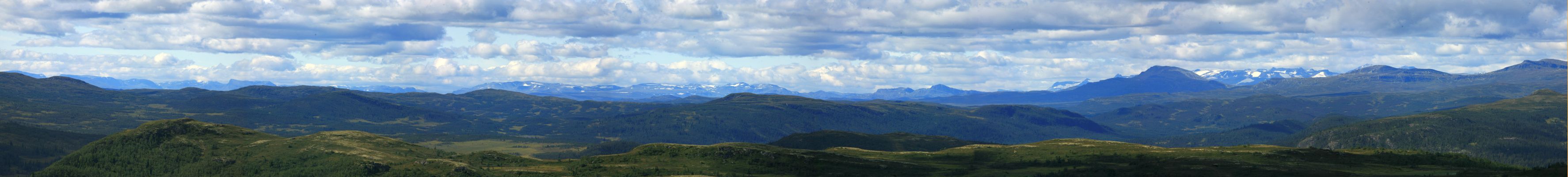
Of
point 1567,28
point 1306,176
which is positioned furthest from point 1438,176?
point 1567,28

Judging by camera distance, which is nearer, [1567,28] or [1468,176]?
[1567,28]

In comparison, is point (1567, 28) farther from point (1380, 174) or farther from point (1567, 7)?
point (1380, 174)

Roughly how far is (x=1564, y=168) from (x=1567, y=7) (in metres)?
126


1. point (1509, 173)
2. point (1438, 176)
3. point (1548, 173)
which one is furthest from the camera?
point (1438, 176)

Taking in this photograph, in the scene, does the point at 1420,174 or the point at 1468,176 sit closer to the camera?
the point at 1468,176

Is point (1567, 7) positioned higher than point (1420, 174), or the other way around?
point (1567, 7)

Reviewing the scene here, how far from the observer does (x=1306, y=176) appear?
194m

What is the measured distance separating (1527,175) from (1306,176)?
108ft

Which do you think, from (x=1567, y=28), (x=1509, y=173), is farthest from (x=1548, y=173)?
(x=1567, y=28)

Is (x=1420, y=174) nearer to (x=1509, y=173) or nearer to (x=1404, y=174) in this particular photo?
(x=1404, y=174)

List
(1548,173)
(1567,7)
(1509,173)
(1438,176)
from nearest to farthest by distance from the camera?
1. (1567,7)
2. (1548,173)
3. (1509,173)
4. (1438,176)

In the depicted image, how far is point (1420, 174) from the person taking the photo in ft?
641

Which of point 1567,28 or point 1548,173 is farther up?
point 1567,28

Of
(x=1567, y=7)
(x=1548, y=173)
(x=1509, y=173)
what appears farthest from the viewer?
(x=1509, y=173)
